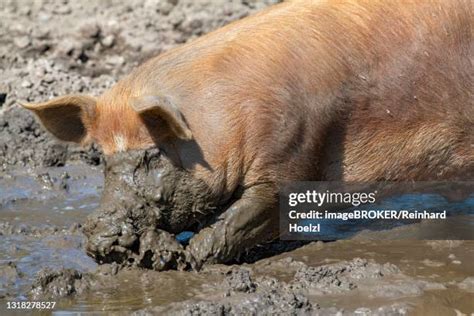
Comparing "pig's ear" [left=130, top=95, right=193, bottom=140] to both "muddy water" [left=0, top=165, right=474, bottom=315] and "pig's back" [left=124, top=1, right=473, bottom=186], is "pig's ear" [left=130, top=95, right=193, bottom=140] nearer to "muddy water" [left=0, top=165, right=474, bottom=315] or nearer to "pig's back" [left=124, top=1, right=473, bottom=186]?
"pig's back" [left=124, top=1, right=473, bottom=186]

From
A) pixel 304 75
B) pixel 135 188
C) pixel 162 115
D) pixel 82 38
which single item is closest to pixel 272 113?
pixel 304 75

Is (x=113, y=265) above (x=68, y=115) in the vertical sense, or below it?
below

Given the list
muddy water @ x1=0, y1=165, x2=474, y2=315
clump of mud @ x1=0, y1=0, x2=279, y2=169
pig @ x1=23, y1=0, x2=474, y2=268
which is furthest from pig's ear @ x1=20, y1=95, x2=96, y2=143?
clump of mud @ x1=0, y1=0, x2=279, y2=169

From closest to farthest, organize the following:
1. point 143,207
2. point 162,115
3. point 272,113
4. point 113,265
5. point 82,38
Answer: point 162,115, point 272,113, point 143,207, point 113,265, point 82,38

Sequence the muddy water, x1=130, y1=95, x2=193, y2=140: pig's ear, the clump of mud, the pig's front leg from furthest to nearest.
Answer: the clump of mud
the pig's front leg
x1=130, y1=95, x2=193, y2=140: pig's ear
the muddy water

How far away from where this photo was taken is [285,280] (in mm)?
6398

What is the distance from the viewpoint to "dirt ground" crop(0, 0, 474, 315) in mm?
6016

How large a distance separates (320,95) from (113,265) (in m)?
1.48

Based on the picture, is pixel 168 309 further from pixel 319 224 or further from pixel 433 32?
pixel 433 32

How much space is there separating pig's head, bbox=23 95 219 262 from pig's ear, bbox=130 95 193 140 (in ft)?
0.03

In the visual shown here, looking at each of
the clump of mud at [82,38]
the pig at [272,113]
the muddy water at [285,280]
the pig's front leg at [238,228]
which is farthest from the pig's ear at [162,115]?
the clump of mud at [82,38]

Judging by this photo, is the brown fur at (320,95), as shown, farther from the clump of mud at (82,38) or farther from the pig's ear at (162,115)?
the clump of mud at (82,38)

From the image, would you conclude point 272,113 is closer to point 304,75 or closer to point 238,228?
point 304,75

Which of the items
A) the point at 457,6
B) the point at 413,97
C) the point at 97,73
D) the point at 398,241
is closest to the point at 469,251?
the point at 398,241
